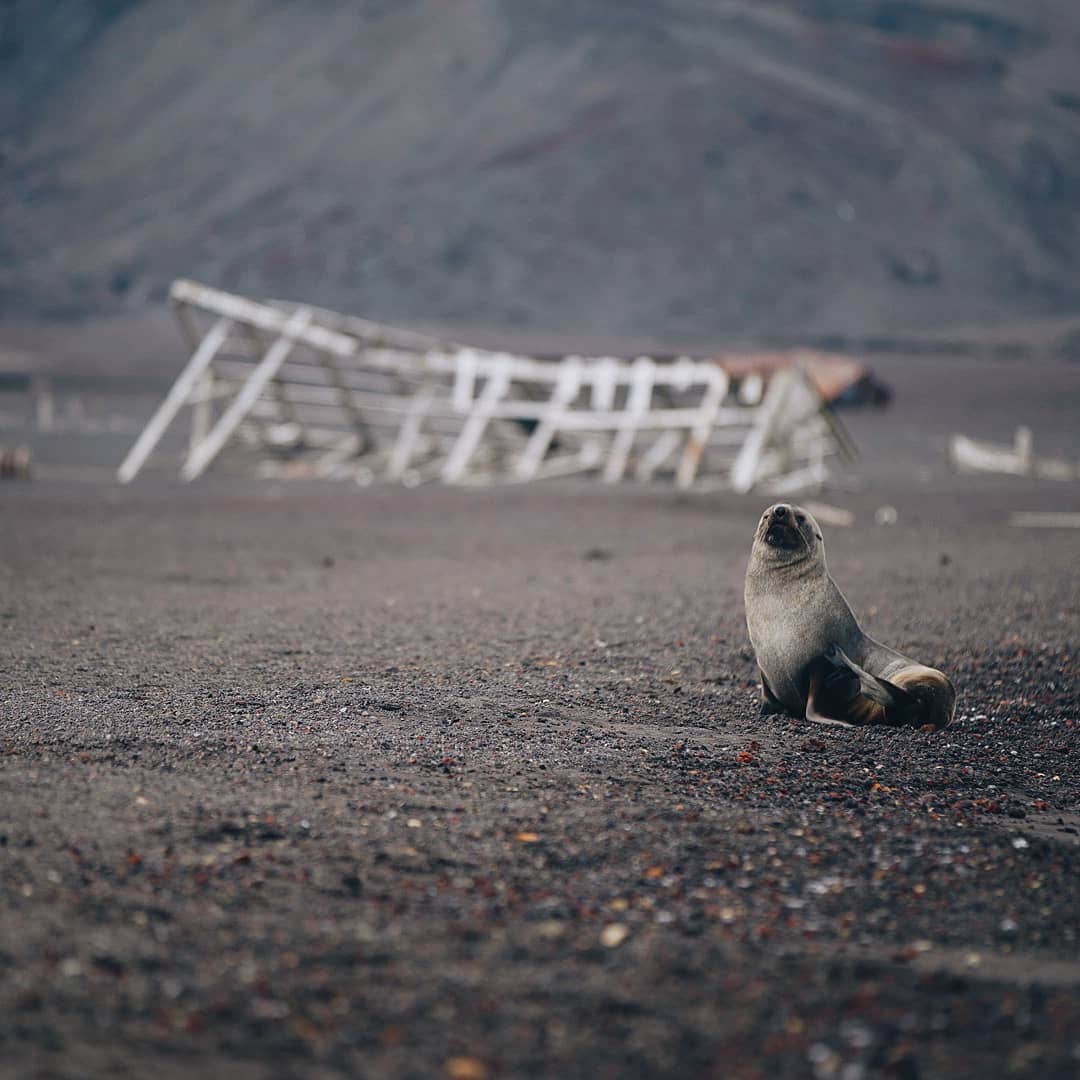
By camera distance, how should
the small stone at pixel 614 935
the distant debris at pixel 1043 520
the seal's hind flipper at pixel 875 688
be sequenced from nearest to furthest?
the small stone at pixel 614 935
the seal's hind flipper at pixel 875 688
the distant debris at pixel 1043 520

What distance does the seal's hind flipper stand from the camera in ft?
19.8

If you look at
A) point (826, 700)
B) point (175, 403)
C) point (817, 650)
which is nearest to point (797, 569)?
point (817, 650)

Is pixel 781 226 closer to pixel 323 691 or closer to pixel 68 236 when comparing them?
pixel 68 236

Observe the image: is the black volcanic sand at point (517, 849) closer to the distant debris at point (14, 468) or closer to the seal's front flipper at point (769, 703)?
the seal's front flipper at point (769, 703)

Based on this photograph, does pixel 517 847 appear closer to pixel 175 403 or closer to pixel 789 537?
pixel 789 537

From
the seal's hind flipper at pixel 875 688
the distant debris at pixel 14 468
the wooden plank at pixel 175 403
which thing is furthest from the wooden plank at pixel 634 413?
the seal's hind flipper at pixel 875 688

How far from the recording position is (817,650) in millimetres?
6043

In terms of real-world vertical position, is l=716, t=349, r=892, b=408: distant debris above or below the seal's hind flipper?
above

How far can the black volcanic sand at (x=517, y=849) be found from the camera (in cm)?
329

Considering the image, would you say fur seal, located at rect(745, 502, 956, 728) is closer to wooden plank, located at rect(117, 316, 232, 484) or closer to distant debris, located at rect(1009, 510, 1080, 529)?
distant debris, located at rect(1009, 510, 1080, 529)

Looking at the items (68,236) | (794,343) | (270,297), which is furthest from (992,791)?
(68,236)

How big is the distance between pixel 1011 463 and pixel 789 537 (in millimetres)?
15528

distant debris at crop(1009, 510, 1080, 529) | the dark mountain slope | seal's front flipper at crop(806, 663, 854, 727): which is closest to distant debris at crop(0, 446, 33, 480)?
distant debris at crop(1009, 510, 1080, 529)

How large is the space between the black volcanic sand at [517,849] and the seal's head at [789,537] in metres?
0.72
